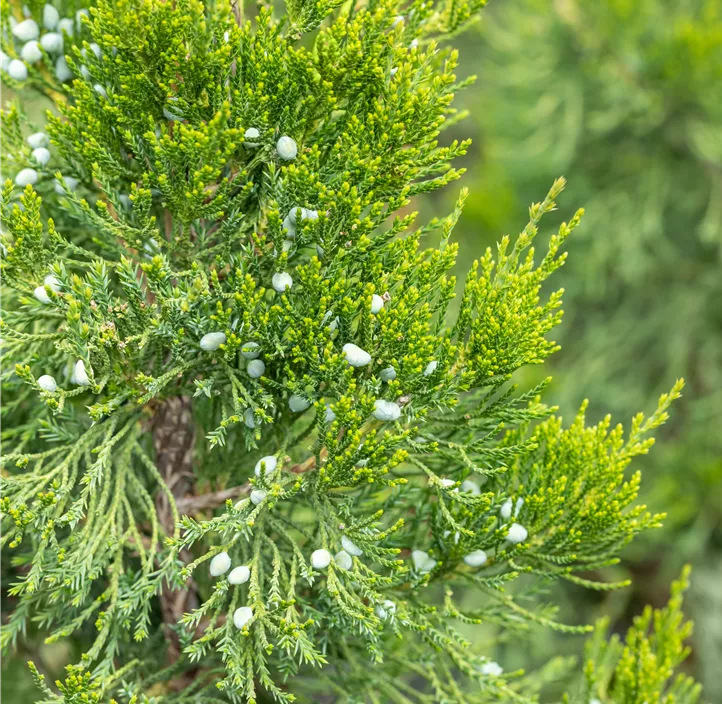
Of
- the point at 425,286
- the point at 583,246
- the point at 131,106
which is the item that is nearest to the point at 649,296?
the point at 583,246

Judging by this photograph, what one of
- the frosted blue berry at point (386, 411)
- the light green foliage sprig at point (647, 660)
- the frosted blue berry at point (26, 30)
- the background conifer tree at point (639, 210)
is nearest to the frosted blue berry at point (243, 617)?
the frosted blue berry at point (386, 411)

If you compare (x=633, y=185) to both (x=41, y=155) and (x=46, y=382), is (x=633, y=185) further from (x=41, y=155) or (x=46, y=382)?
(x=46, y=382)

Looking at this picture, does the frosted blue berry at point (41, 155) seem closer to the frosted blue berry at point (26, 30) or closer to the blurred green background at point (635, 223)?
the frosted blue berry at point (26, 30)

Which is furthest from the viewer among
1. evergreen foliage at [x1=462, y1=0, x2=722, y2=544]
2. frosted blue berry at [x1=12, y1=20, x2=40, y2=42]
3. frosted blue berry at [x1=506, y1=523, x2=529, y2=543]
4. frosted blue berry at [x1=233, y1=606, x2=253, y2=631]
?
evergreen foliage at [x1=462, y1=0, x2=722, y2=544]

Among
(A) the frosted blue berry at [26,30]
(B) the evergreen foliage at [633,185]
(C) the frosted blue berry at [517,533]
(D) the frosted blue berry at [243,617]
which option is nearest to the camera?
(D) the frosted blue berry at [243,617]

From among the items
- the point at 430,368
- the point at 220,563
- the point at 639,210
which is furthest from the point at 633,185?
the point at 220,563

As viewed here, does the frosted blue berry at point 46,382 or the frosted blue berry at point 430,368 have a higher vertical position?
the frosted blue berry at point 430,368

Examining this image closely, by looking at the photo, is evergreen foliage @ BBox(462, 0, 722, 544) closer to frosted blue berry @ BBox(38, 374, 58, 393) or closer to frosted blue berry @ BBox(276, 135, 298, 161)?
frosted blue berry @ BBox(276, 135, 298, 161)

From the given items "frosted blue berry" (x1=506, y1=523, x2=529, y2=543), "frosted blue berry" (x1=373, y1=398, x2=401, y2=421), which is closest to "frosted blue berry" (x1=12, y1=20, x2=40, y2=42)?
"frosted blue berry" (x1=373, y1=398, x2=401, y2=421)
